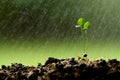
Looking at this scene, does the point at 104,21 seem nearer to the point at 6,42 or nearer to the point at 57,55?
the point at 6,42

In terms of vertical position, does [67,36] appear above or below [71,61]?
above

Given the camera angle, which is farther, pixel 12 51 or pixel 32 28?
pixel 32 28

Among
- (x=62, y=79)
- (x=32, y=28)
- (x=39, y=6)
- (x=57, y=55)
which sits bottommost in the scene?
(x=62, y=79)

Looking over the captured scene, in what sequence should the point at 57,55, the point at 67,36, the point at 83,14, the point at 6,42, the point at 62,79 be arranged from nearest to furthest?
1. the point at 62,79
2. the point at 57,55
3. the point at 6,42
4. the point at 67,36
5. the point at 83,14

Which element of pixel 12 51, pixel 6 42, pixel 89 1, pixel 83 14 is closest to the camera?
pixel 12 51

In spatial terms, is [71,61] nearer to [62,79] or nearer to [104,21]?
[62,79]

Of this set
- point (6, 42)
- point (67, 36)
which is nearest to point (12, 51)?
point (6, 42)
